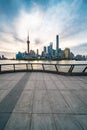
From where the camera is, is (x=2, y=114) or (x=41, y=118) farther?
(x=2, y=114)

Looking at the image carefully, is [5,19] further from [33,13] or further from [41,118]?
[41,118]

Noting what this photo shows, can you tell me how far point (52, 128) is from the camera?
190cm

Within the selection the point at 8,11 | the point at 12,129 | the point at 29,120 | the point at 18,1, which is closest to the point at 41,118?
the point at 29,120

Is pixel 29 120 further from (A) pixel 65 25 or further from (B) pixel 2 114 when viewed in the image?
(A) pixel 65 25

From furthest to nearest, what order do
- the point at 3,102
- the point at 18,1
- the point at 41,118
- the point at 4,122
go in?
the point at 18,1, the point at 3,102, the point at 41,118, the point at 4,122

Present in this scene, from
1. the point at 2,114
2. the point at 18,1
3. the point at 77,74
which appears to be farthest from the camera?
the point at 77,74

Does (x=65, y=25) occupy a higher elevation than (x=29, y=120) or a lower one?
higher

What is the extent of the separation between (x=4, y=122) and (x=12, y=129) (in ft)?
1.06

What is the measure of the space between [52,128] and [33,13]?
33.7 ft

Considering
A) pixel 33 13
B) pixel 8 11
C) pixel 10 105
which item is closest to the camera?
pixel 10 105

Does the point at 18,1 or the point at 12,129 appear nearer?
the point at 12,129

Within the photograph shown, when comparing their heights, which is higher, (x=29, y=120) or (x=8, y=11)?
(x=8, y=11)

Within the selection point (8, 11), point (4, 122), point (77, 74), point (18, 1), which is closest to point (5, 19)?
point (8, 11)

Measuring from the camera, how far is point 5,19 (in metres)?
10.5
